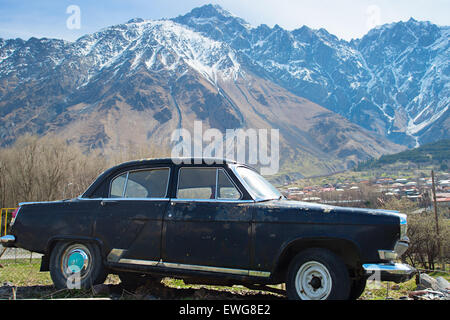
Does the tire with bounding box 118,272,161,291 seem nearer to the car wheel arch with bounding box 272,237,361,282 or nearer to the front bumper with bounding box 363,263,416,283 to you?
the car wheel arch with bounding box 272,237,361,282

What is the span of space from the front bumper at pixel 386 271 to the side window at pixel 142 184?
3024 millimetres

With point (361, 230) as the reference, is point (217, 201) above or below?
above

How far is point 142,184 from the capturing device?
624 centimetres

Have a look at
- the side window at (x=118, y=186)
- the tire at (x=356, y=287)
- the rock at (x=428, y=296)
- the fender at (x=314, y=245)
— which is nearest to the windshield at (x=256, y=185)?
the fender at (x=314, y=245)

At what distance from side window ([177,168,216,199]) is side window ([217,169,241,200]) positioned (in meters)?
0.09

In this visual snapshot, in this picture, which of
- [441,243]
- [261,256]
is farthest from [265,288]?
[441,243]

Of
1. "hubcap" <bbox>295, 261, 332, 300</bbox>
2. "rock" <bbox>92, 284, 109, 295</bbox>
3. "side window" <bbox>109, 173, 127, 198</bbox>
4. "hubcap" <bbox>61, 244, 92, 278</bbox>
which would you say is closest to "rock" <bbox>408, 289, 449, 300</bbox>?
"hubcap" <bbox>295, 261, 332, 300</bbox>

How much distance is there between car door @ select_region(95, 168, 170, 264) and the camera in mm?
5719

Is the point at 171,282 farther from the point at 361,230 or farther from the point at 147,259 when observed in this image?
the point at 361,230

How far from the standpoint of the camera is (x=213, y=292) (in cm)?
638

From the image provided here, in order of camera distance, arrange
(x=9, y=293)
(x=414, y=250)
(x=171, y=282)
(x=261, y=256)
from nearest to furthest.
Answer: (x=261, y=256) → (x=9, y=293) → (x=171, y=282) → (x=414, y=250)

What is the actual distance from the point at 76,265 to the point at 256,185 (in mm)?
3025

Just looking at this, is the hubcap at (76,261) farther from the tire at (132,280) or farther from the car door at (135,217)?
the tire at (132,280)
